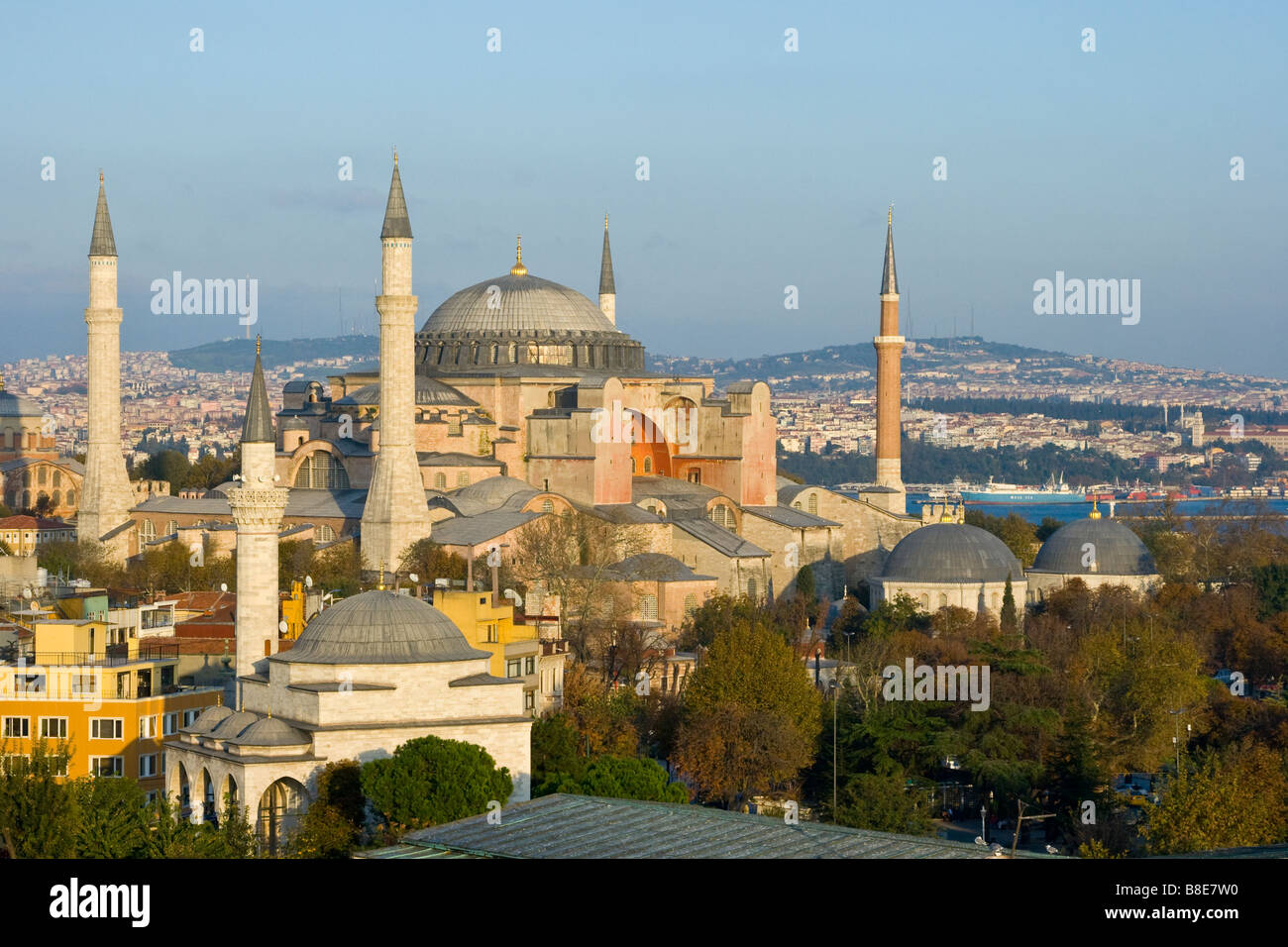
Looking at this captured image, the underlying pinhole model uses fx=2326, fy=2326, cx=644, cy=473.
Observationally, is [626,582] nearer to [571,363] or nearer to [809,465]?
[571,363]

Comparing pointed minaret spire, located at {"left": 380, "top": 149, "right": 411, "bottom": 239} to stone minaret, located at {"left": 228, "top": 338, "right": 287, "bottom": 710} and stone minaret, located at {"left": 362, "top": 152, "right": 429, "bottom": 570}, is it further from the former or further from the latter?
stone minaret, located at {"left": 228, "top": 338, "right": 287, "bottom": 710}

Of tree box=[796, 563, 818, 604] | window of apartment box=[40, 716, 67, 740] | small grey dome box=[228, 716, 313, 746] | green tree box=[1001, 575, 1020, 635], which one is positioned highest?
tree box=[796, 563, 818, 604]

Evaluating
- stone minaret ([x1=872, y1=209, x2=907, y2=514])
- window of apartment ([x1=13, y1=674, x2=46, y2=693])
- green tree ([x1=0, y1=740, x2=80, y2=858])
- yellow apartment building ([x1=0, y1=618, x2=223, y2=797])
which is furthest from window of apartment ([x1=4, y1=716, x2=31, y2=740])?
stone minaret ([x1=872, y1=209, x2=907, y2=514])

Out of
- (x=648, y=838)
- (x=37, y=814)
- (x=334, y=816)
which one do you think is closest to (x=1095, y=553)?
(x=334, y=816)

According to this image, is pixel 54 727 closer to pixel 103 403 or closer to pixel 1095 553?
pixel 103 403

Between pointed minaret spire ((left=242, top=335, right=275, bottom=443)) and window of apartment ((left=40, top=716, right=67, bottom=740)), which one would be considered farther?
pointed minaret spire ((left=242, top=335, right=275, bottom=443))

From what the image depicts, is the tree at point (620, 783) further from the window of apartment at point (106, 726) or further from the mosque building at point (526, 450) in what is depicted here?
the mosque building at point (526, 450)
